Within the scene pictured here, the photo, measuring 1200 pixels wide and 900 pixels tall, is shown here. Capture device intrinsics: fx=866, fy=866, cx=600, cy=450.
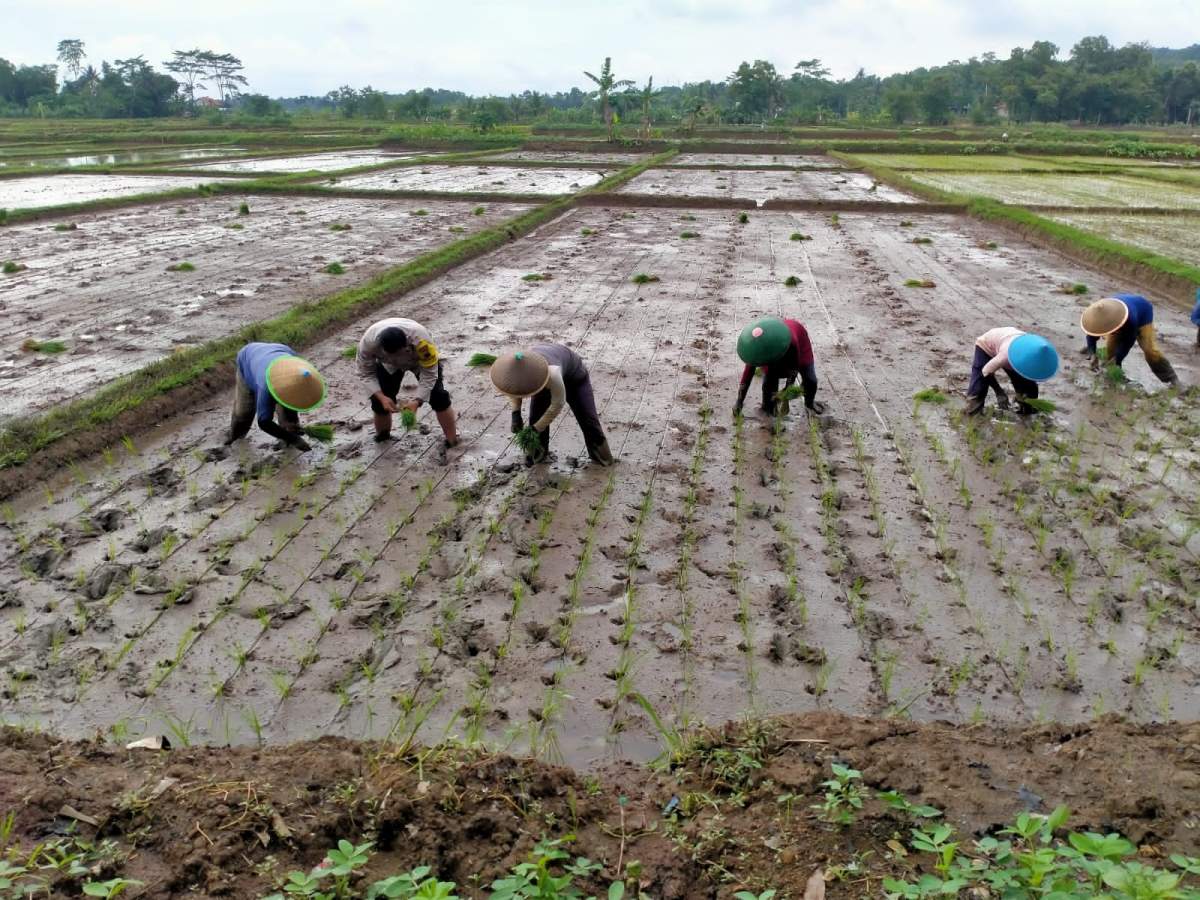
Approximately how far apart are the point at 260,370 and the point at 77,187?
68.4 ft

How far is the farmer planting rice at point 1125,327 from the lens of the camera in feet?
23.1

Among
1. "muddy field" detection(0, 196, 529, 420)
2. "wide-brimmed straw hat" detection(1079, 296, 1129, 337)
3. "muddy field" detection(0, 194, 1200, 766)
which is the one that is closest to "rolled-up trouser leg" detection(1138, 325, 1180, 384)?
"muddy field" detection(0, 194, 1200, 766)

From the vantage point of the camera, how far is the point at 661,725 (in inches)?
136

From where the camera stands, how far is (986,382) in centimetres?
659

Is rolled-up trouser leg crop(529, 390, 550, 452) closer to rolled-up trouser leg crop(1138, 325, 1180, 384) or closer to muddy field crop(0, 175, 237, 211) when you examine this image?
rolled-up trouser leg crop(1138, 325, 1180, 384)

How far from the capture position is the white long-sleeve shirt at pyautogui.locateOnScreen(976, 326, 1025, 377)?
6.18 metres

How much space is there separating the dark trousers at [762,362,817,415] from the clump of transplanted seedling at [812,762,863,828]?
391 centimetres

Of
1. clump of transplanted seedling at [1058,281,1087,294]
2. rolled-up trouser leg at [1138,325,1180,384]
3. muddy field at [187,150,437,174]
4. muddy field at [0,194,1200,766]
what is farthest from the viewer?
muddy field at [187,150,437,174]

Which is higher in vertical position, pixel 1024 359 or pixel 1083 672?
pixel 1024 359

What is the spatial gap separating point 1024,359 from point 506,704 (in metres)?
4.37

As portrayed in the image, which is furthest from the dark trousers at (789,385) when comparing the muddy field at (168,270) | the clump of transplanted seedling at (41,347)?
the clump of transplanted seedling at (41,347)

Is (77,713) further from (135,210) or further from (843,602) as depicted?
(135,210)

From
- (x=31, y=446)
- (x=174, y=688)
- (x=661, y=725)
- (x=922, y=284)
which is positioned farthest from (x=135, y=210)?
(x=661, y=725)

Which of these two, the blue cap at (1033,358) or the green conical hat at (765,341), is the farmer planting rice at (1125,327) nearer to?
the blue cap at (1033,358)
